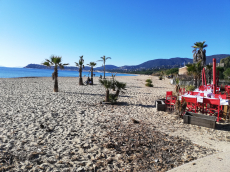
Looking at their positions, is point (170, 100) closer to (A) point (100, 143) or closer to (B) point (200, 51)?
(A) point (100, 143)

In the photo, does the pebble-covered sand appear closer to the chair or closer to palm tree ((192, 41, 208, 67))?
the chair

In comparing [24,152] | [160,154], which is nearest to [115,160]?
[160,154]

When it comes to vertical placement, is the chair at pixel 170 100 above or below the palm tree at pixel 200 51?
below

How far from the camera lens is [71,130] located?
5453mm

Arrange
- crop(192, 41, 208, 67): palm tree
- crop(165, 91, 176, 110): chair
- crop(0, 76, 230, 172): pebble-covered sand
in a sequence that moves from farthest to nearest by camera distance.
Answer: crop(192, 41, 208, 67): palm tree
crop(165, 91, 176, 110): chair
crop(0, 76, 230, 172): pebble-covered sand

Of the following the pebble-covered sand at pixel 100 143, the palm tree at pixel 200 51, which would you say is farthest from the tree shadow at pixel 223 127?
the palm tree at pixel 200 51

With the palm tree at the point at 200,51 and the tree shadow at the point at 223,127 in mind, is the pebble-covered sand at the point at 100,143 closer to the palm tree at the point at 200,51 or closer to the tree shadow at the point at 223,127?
the tree shadow at the point at 223,127

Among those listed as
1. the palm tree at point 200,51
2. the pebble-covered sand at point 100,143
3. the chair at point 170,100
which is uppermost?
the palm tree at point 200,51

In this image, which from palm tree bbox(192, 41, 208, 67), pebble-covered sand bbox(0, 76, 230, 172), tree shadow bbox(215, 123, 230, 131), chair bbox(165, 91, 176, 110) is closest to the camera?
pebble-covered sand bbox(0, 76, 230, 172)

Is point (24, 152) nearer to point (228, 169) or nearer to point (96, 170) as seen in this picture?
point (96, 170)

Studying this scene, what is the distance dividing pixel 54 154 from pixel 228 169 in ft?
13.1

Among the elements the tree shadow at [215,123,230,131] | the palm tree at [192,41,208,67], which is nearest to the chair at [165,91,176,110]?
the tree shadow at [215,123,230,131]

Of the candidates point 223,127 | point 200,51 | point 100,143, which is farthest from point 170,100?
point 200,51

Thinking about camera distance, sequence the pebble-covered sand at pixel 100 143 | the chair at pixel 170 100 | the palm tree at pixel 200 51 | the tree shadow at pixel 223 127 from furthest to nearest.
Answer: the palm tree at pixel 200 51 → the chair at pixel 170 100 → the tree shadow at pixel 223 127 → the pebble-covered sand at pixel 100 143
